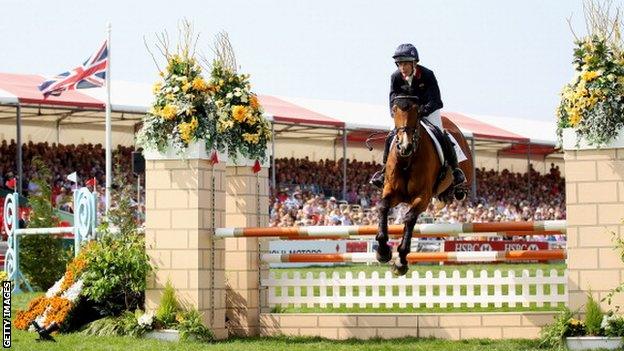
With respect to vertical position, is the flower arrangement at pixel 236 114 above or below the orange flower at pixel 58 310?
above

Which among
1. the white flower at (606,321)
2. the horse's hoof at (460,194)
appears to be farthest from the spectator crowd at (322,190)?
the white flower at (606,321)

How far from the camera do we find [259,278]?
38.7ft

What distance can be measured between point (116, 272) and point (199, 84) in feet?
6.70

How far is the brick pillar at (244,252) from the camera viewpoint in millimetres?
11664

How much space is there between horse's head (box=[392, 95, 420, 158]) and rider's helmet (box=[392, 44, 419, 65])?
1.29 feet

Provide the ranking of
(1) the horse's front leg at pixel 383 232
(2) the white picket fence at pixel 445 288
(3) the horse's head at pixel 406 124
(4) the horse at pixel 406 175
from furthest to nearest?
1. (2) the white picket fence at pixel 445 288
2. (1) the horse's front leg at pixel 383 232
3. (4) the horse at pixel 406 175
4. (3) the horse's head at pixel 406 124

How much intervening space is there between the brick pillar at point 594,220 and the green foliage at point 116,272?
406 centimetres

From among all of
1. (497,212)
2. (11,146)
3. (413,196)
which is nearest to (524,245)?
(497,212)

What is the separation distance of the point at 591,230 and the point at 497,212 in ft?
80.4

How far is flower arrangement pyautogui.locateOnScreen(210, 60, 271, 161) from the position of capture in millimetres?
11375

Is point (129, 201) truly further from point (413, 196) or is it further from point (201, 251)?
point (413, 196)

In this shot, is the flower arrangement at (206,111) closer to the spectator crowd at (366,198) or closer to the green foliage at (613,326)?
the green foliage at (613,326)

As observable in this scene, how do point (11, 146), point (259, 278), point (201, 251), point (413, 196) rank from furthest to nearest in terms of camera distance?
1. point (11, 146)
2. point (259, 278)
3. point (201, 251)
4. point (413, 196)

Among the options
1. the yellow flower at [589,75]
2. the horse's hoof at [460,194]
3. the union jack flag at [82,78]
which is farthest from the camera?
the union jack flag at [82,78]
